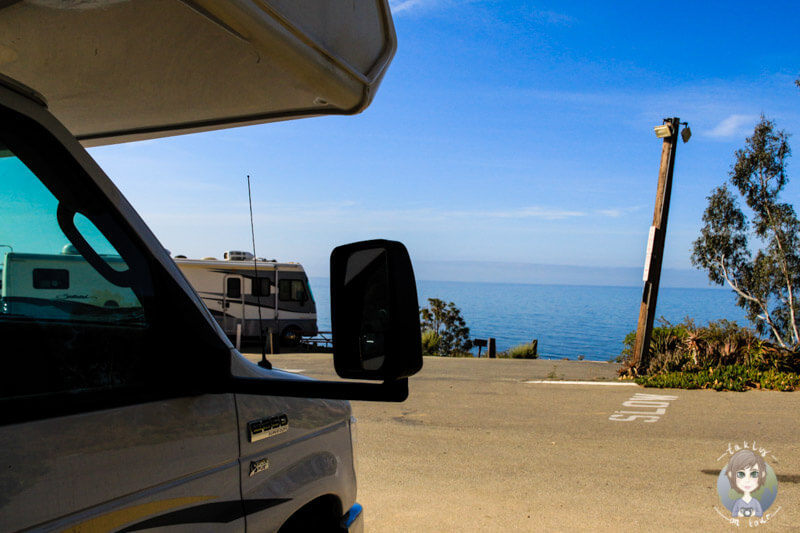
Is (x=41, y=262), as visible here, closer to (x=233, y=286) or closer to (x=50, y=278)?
(x=50, y=278)

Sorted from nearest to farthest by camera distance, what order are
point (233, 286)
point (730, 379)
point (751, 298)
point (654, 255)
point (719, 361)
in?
point (233, 286)
point (730, 379)
point (719, 361)
point (654, 255)
point (751, 298)

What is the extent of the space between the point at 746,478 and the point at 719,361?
5.64 metres

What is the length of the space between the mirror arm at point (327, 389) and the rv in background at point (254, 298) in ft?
72.6

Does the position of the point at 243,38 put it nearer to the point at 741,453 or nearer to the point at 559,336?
the point at 741,453

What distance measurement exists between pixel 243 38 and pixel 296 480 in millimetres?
1504

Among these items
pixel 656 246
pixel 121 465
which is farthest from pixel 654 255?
pixel 121 465

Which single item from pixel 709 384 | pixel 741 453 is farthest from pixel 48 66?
pixel 709 384

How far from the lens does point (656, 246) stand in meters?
12.7

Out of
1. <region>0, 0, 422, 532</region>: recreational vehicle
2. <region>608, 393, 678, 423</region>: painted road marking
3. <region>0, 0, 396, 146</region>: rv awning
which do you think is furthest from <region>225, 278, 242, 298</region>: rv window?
<region>608, 393, 678, 423</region>: painted road marking

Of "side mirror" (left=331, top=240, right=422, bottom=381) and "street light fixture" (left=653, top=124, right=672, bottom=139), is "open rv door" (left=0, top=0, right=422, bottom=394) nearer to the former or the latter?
"side mirror" (left=331, top=240, right=422, bottom=381)

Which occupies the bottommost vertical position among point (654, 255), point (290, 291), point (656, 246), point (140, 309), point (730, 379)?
point (290, 291)

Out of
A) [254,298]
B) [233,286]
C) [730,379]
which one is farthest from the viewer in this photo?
[254,298]

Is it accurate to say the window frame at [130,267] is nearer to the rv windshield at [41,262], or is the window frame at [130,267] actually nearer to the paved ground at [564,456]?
the rv windshield at [41,262]

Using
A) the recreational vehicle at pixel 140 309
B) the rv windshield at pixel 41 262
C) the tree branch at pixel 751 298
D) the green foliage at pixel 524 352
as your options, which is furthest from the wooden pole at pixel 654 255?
the rv windshield at pixel 41 262
